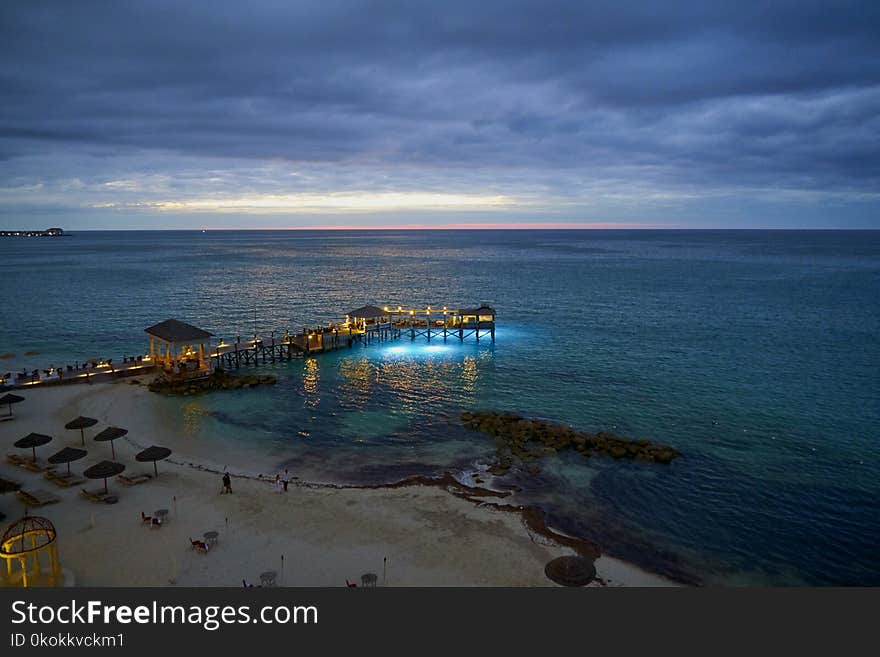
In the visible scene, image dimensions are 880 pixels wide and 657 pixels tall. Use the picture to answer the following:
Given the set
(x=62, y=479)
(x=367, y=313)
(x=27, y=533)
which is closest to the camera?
(x=27, y=533)

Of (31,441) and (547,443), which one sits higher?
(31,441)

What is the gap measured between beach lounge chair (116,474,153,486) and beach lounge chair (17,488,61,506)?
2468 mm

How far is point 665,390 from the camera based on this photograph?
A: 40750mm

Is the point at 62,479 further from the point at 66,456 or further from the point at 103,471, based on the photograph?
the point at 103,471

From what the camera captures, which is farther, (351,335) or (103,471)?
(351,335)

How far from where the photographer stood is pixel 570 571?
1762cm

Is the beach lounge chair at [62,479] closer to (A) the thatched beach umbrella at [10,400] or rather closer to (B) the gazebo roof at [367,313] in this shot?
(A) the thatched beach umbrella at [10,400]

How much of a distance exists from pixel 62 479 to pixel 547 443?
73.7 ft

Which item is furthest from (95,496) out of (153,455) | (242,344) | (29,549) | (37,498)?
(242,344)

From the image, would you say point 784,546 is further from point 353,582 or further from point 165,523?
point 165,523

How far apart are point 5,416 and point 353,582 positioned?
26746mm

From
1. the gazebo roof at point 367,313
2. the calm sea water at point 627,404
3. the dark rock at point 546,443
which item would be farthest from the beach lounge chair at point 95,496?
the gazebo roof at point 367,313

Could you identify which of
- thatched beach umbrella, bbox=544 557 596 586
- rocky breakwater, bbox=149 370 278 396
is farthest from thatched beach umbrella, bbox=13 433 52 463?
thatched beach umbrella, bbox=544 557 596 586

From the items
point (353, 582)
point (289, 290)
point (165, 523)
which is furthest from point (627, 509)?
point (289, 290)
